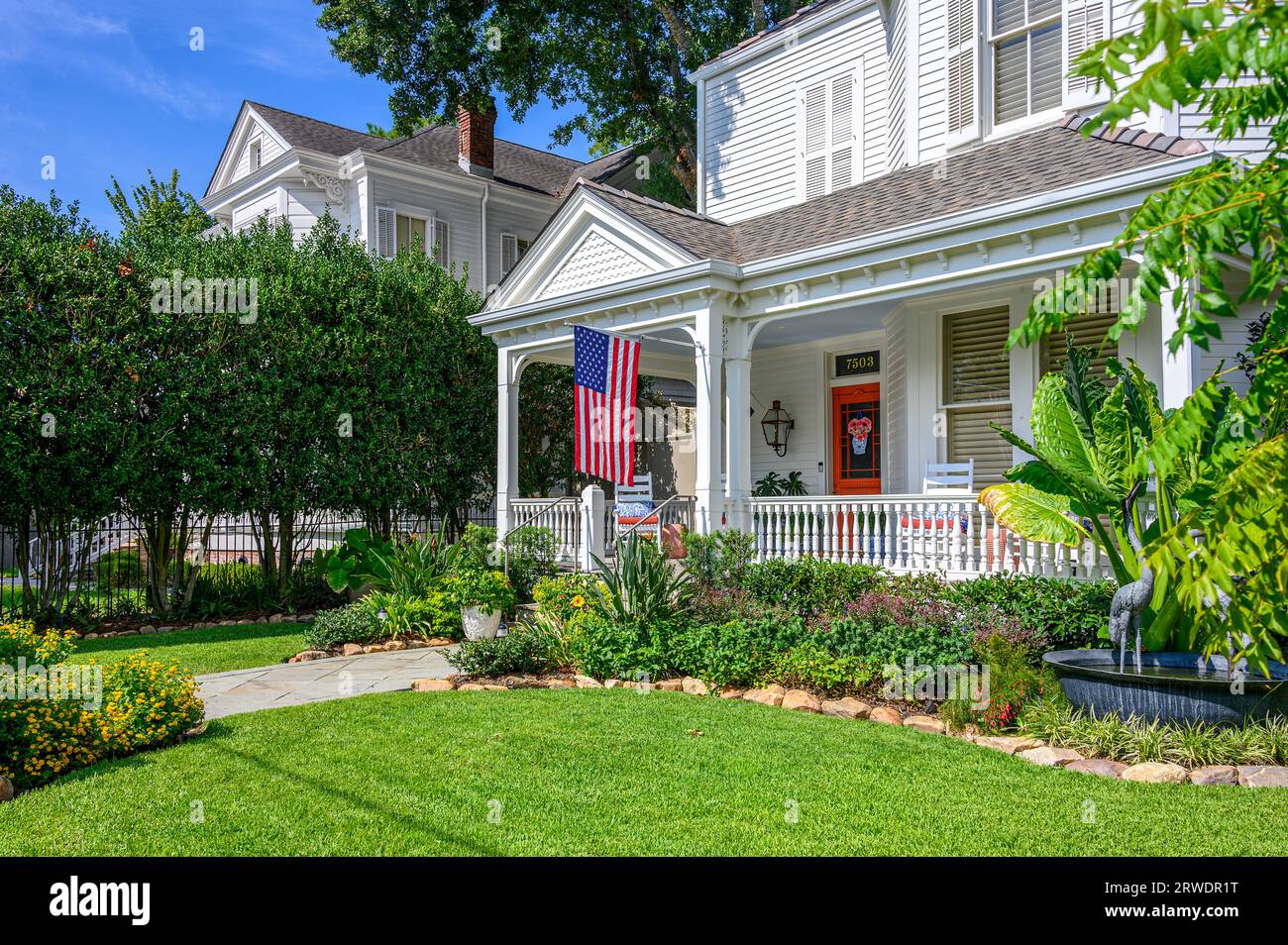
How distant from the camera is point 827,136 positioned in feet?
45.9

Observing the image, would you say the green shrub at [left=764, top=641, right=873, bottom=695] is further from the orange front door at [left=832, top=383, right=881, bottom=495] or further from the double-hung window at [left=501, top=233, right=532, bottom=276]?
the double-hung window at [left=501, top=233, right=532, bottom=276]

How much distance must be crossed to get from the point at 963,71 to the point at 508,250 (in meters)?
13.5

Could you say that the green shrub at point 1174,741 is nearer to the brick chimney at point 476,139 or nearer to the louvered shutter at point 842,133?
the louvered shutter at point 842,133

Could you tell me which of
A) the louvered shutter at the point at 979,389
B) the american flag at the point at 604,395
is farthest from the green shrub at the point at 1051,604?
the american flag at the point at 604,395

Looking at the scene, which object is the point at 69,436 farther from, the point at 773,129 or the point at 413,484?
the point at 773,129

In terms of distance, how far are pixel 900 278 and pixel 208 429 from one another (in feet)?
29.0

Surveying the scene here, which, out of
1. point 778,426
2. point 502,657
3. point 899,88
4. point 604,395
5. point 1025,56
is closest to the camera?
point 502,657

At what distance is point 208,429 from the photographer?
11664 millimetres

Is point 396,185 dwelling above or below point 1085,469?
above

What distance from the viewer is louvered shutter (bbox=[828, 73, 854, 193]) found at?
13672 millimetres

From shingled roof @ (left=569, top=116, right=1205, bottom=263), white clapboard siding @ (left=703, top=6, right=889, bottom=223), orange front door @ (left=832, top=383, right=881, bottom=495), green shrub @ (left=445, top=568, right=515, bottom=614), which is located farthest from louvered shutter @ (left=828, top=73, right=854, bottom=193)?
green shrub @ (left=445, top=568, right=515, bottom=614)

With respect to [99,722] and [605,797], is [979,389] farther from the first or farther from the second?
[99,722]

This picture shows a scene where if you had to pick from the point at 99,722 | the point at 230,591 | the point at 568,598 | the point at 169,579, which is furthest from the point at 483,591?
the point at 169,579

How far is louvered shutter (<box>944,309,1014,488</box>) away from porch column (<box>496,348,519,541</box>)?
626 centimetres
